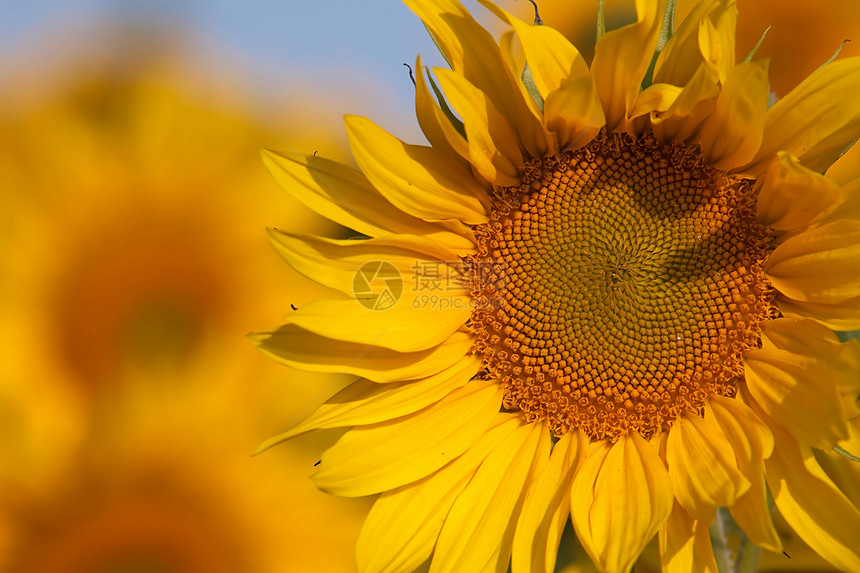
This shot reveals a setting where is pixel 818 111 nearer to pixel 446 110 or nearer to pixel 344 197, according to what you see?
pixel 446 110

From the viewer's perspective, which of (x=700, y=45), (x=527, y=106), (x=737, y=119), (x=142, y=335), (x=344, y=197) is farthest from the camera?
(x=142, y=335)

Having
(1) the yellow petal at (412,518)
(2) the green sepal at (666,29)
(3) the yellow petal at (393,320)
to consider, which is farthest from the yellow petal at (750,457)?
(2) the green sepal at (666,29)

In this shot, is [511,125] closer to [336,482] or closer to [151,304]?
[336,482]

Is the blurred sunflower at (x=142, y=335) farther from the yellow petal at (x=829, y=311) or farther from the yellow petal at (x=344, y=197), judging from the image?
the yellow petal at (x=829, y=311)

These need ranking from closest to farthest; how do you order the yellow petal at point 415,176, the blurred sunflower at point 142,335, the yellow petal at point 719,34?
the yellow petal at point 719,34
the yellow petal at point 415,176
the blurred sunflower at point 142,335

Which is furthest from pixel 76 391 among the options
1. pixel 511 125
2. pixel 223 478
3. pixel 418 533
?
pixel 511 125

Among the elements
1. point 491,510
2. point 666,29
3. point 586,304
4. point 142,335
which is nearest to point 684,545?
point 491,510
